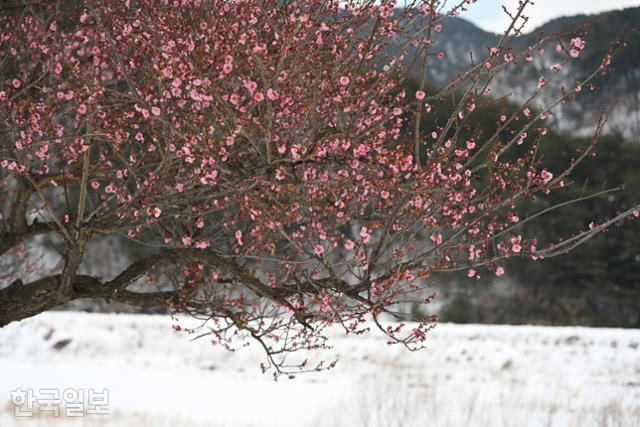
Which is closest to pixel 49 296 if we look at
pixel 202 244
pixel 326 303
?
pixel 202 244

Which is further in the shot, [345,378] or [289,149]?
[345,378]

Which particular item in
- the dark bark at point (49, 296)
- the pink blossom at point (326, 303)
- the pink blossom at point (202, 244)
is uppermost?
the pink blossom at point (202, 244)

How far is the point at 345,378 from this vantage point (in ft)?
48.5

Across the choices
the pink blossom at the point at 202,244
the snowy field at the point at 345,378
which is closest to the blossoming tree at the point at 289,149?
the pink blossom at the point at 202,244

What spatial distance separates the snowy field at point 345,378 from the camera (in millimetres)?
11047

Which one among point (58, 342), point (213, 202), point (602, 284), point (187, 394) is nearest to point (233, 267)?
point (213, 202)

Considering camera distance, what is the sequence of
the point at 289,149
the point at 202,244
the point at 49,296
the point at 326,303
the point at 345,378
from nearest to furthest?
1. the point at 289,149
2. the point at 326,303
3. the point at 202,244
4. the point at 49,296
5. the point at 345,378

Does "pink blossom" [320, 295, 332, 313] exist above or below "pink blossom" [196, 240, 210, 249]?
below

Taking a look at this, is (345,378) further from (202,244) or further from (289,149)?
(289,149)

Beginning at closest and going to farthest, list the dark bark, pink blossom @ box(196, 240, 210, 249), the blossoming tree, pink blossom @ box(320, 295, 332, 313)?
the blossoming tree → pink blossom @ box(320, 295, 332, 313) → pink blossom @ box(196, 240, 210, 249) → the dark bark

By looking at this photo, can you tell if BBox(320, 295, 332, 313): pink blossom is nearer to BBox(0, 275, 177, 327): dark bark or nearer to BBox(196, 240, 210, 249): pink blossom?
BBox(196, 240, 210, 249): pink blossom

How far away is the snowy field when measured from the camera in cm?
1105

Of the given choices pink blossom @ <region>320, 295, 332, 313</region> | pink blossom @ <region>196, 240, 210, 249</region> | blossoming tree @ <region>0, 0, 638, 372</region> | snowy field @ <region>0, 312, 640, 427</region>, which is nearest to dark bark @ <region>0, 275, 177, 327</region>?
blossoming tree @ <region>0, 0, 638, 372</region>

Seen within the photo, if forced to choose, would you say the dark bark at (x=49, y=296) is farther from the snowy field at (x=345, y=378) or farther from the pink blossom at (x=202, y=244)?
the snowy field at (x=345, y=378)
